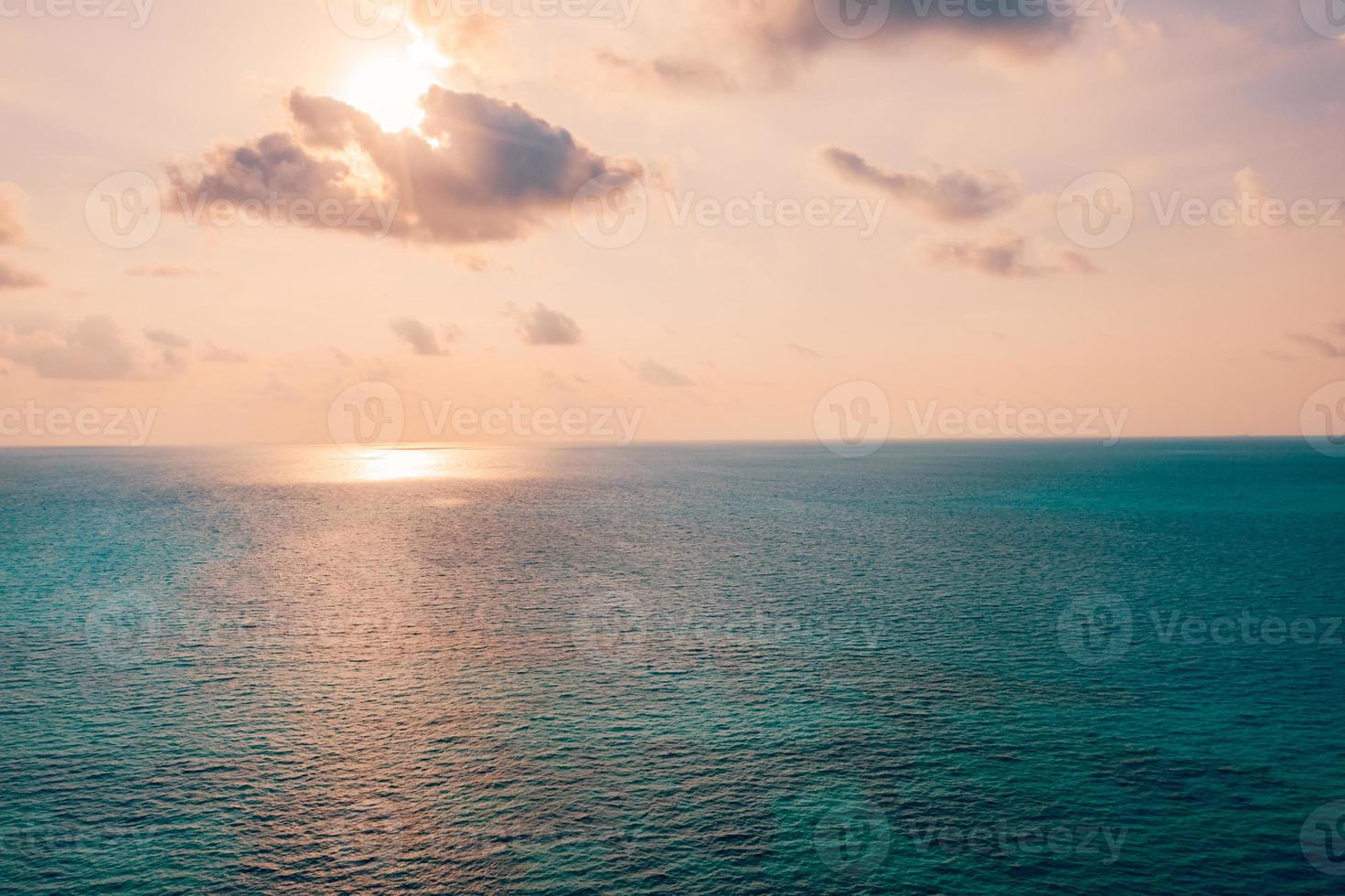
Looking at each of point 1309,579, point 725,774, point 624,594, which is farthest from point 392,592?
point 1309,579

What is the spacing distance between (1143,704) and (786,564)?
71714mm

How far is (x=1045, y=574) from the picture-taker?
405 feet


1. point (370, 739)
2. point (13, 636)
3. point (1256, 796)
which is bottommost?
point (1256, 796)

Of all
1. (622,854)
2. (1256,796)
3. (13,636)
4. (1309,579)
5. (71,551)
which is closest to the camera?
(622,854)

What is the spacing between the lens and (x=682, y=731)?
64.9 metres

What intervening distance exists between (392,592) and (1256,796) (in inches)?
4356

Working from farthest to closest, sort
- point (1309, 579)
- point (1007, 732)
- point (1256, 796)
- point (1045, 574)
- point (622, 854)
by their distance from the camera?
point (1045, 574) < point (1309, 579) < point (1007, 732) < point (1256, 796) < point (622, 854)

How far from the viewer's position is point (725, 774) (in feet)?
188

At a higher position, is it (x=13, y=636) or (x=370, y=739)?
(x=13, y=636)

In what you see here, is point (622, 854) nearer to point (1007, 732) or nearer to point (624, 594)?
point (1007, 732)

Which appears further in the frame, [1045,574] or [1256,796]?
[1045,574]

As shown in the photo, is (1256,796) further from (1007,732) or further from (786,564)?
(786,564)

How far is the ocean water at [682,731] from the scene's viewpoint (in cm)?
4641

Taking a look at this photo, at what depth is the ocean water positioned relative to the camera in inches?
1827
